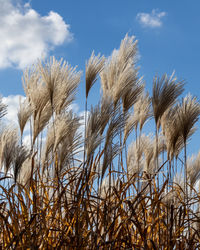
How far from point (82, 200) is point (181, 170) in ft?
5.28

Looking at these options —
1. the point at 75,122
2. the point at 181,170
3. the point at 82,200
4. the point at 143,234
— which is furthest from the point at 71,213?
the point at 181,170

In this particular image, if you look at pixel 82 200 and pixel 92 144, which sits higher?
pixel 92 144

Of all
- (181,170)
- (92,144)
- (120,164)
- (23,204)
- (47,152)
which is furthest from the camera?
(181,170)

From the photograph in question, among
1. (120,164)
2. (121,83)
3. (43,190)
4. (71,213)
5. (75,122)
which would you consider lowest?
(71,213)

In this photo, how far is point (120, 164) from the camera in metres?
3.17

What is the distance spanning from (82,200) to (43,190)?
43cm

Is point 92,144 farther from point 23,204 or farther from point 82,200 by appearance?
point 23,204

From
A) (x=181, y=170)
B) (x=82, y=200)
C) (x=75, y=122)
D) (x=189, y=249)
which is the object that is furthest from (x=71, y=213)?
(x=181, y=170)

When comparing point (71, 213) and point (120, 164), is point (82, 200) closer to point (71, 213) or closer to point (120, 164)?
point (71, 213)

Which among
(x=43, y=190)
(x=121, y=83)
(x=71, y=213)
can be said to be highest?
(x=121, y=83)

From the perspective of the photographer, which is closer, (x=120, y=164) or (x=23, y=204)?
(x=23, y=204)

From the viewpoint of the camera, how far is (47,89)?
114 inches

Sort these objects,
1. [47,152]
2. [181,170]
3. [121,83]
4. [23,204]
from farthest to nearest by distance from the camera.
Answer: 1. [181,170]
2. [47,152]
3. [121,83]
4. [23,204]

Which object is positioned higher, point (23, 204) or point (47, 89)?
point (47, 89)
